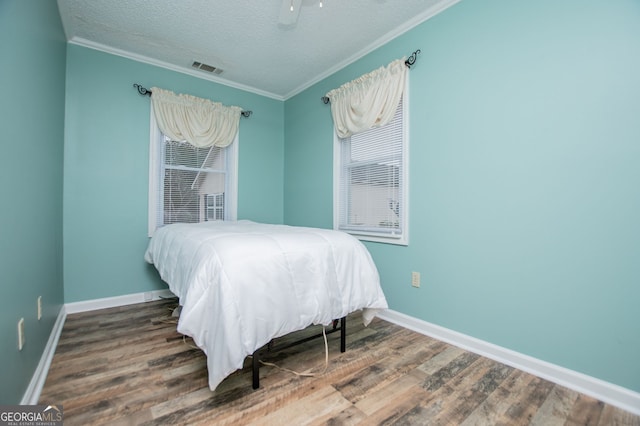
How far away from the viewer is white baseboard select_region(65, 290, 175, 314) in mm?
2504

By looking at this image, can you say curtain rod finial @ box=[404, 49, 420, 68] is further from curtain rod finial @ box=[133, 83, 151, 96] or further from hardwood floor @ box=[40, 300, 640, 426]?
curtain rod finial @ box=[133, 83, 151, 96]

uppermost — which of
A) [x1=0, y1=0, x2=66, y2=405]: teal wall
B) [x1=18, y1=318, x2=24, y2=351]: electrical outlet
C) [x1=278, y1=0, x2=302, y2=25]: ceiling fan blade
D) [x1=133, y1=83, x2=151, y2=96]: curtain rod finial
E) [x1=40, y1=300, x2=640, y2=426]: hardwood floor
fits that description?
[x1=278, y1=0, x2=302, y2=25]: ceiling fan blade

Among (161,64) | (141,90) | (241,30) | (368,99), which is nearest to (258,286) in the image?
(368,99)

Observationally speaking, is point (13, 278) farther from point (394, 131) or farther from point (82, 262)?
point (394, 131)

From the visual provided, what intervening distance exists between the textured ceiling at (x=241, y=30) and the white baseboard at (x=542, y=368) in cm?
230

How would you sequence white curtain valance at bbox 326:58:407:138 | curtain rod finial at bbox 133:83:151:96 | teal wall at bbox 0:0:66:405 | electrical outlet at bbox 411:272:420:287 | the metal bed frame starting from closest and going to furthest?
teal wall at bbox 0:0:66:405
the metal bed frame
electrical outlet at bbox 411:272:420:287
white curtain valance at bbox 326:58:407:138
curtain rod finial at bbox 133:83:151:96

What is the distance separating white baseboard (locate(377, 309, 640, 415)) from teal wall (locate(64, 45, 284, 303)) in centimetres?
275

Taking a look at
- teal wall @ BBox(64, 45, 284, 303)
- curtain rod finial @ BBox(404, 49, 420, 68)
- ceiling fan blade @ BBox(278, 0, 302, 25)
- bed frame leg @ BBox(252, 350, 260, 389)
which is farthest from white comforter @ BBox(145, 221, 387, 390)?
curtain rod finial @ BBox(404, 49, 420, 68)

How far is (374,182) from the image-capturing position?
105 inches

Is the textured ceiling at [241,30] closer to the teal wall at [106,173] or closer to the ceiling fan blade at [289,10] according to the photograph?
the ceiling fan blade at [289,10]

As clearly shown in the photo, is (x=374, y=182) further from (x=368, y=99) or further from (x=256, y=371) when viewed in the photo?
(x=256, y=371)

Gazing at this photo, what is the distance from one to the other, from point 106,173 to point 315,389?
2.72 m

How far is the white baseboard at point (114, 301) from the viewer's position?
2.50 metres

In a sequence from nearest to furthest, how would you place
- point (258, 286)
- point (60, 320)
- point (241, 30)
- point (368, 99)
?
1. point (258, 286)
2. point (60, 320)
3. point (241, 30)
4. point (368, 99)
